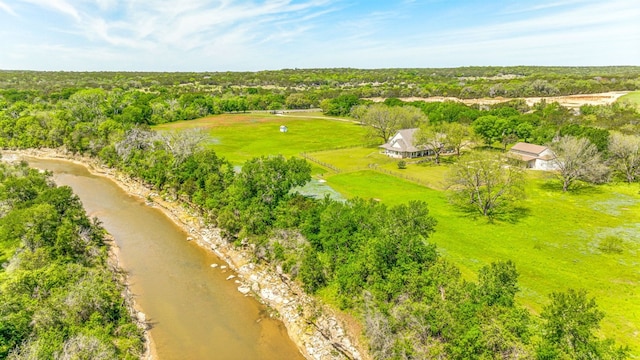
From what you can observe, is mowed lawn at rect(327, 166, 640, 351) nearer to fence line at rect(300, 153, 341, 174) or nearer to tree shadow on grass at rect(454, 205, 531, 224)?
tree shadow on grass at rect(454, 205, 531, 224)

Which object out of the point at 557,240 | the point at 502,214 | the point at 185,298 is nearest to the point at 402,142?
the point at 502,214

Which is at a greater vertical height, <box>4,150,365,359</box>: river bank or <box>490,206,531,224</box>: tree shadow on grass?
<box>490,206,531,224</box>: tree shadow on grass

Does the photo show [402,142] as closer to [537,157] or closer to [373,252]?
[537,157]

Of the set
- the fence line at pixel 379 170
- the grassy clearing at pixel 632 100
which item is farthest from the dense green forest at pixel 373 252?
the grassy clearing at pixel 632 100

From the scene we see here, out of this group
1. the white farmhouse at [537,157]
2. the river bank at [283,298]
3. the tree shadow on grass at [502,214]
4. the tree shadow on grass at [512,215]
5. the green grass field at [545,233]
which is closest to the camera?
the river bank at [283,298]

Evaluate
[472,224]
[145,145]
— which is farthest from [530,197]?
[145,145]

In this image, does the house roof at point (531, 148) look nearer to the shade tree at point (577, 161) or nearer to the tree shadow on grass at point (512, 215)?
the shade tree at point (577, 161)

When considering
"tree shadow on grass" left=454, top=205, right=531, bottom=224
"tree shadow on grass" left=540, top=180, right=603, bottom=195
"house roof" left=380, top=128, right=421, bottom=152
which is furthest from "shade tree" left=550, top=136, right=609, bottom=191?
"house roof" left=380, top=128, right=421, bottom=152
